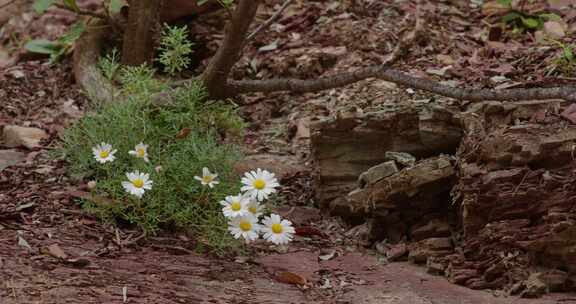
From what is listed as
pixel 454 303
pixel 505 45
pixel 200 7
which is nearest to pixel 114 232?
pixel 454 303

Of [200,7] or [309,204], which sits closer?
[309,204]

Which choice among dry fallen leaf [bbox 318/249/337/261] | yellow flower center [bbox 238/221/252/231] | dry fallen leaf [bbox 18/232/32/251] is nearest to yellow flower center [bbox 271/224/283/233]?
yellow flower center [bbox 238/221/252/231]

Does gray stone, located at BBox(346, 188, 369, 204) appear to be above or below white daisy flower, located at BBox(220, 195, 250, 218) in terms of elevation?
below

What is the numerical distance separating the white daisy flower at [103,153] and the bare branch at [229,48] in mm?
849

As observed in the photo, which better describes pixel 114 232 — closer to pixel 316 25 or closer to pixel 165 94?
pixel 165 94

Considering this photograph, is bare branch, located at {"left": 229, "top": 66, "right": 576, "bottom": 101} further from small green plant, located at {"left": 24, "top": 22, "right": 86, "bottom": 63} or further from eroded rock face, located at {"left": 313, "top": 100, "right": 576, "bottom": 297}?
small green plant, located at {"left": 24, "top": 22, "right": 86, "bottom": 63}

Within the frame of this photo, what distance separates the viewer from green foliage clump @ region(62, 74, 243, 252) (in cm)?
314

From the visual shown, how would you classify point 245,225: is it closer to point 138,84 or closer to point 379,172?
point 379,172

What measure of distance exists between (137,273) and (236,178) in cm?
72

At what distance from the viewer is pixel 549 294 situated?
114 inches

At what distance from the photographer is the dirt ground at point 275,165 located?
275cm

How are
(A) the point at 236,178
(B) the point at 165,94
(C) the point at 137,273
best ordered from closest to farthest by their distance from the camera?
(C) the point at 137,273 → (A) the point at 236,178 → (B) the point at 165,94

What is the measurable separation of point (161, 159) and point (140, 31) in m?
1.09

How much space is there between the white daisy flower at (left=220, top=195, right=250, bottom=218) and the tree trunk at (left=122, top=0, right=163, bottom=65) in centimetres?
151
